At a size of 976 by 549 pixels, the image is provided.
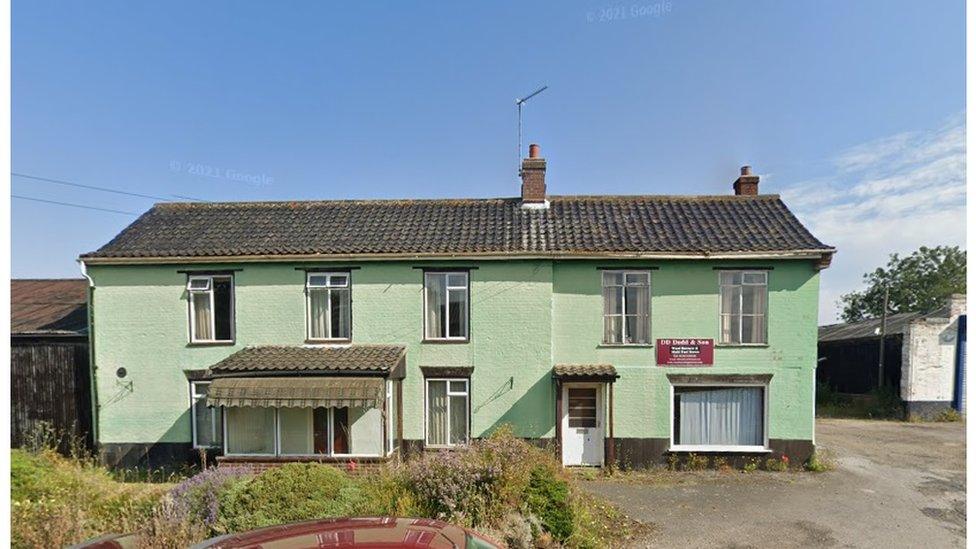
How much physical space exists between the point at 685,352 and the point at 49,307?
17.7m

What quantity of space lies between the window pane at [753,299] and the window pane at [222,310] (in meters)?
12.6

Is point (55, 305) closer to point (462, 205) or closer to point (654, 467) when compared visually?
point (462, 205)

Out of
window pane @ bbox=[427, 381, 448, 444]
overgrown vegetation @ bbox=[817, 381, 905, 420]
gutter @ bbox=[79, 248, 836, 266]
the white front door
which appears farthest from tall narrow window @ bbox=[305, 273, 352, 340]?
overgrown vegetation @ bbox=[817, 381, 905, 420]

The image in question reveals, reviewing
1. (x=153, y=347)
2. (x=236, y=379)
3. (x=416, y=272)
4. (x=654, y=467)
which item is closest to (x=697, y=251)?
(x=654, y=467)

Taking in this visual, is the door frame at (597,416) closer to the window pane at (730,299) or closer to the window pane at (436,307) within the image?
the window pane at (436,307)

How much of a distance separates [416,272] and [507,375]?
331 cm

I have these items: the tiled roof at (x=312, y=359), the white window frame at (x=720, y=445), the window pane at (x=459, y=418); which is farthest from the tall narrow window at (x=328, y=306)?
the white window frame at (x=720, y=445)

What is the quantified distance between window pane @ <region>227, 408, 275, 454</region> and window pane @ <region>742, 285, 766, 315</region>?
36.7ft

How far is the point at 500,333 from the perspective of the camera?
34.6 feet

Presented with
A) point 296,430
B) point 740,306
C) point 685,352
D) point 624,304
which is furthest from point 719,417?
point 296,430

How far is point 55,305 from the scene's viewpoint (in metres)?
12.9

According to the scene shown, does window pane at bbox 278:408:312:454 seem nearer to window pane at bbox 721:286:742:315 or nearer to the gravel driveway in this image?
the gravel driveway

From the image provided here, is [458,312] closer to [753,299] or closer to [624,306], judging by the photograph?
[624,306]

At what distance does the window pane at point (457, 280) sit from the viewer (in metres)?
10.7
